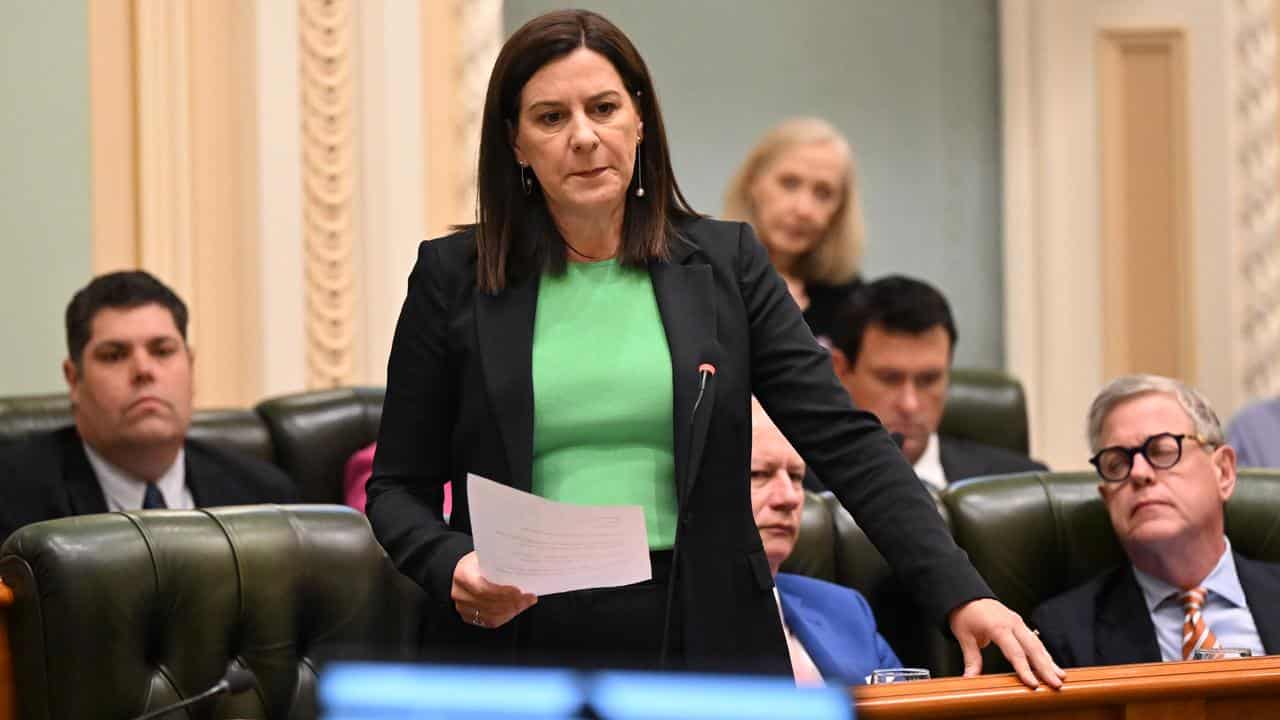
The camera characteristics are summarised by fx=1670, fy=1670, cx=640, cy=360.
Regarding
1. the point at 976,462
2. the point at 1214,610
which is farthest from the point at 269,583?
the point at 976,462

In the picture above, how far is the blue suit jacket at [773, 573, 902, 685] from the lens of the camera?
2734 mm

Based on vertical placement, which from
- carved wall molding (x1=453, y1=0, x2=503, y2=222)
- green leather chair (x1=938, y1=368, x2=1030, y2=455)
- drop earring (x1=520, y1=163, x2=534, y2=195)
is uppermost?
carved wall molding (x1=453, y1=0, x2=503, y2=222)

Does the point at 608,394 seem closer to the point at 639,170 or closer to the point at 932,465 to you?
the point at 639,170

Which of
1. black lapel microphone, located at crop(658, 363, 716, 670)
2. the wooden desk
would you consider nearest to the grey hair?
the wooden desk

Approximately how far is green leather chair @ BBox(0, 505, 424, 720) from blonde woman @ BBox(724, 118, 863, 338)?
74.3 inches

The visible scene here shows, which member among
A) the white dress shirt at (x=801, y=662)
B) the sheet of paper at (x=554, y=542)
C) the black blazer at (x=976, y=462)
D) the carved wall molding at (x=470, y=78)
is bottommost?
the white dress shirt at (x=801, y=662)

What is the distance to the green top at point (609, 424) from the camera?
6.08 feet

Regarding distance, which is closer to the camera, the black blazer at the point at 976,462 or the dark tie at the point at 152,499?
the dark tie at the point at 152,499

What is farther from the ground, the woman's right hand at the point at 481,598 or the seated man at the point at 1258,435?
the woman's right hand at the point at 481,598

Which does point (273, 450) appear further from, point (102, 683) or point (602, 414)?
point (602, 414)

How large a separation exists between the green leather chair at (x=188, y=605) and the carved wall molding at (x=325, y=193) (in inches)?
82.5

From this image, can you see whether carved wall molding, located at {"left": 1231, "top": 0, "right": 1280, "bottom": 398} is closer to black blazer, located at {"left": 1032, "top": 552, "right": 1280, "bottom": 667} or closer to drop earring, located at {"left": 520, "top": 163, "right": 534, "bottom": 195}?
black blazer, located at {"left": 1032, "top": 552, "right": 1280, "bottom": 667}

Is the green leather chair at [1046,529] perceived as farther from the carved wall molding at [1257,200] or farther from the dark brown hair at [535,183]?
the carved wall molding at [1257,200]

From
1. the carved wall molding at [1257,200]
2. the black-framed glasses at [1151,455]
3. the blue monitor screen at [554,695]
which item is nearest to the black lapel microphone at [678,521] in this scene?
the blue monitor screen at [554,695]
